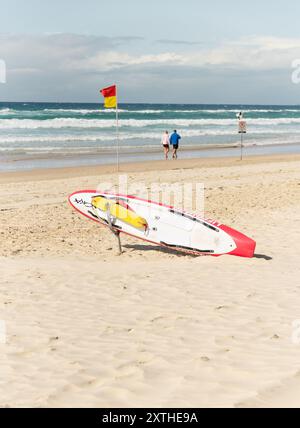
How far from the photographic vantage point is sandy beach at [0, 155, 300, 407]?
4801mm

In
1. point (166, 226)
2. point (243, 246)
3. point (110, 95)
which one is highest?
point (110, 95)

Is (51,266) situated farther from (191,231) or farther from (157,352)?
(157,352)

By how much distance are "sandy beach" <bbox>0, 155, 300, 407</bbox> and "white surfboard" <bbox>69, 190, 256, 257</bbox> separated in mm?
258

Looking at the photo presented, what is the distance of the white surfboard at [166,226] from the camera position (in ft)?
32.2

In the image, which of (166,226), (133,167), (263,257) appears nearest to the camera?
(263,257)

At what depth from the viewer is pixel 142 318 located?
21.9 ft

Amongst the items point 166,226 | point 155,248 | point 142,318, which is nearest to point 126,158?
point 155,248

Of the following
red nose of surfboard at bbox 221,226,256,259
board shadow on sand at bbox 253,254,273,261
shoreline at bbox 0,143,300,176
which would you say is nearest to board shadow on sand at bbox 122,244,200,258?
red nose of surfboard at bbox 221,226,256,259

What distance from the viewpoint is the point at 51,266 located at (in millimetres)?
9188

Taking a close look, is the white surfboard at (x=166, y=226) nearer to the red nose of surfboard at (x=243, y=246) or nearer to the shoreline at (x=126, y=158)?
the red nose of surfboard at (x=243, y=246)

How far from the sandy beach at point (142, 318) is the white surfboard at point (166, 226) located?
0.85 ft

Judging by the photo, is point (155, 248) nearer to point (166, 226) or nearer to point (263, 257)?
point (166, 226)

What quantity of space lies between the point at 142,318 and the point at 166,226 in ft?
13.1

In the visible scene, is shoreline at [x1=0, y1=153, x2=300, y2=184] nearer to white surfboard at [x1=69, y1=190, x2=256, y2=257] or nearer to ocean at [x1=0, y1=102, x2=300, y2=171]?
ocean at [x1=0, y1=102, x2=300, y2=171]
